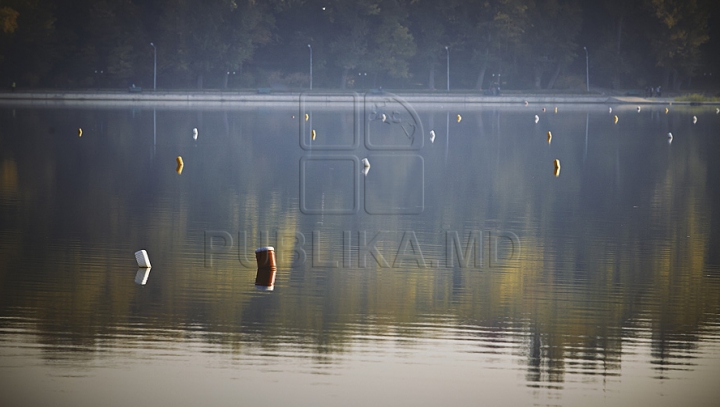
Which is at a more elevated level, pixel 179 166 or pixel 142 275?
pixel 179 166

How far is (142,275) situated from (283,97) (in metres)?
67.5

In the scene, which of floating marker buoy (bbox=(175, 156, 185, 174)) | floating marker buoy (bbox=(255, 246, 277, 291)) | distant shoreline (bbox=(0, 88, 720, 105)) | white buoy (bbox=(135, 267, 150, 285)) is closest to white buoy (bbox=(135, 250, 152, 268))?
white buoy (bbox=(135, 267, 150, 285))

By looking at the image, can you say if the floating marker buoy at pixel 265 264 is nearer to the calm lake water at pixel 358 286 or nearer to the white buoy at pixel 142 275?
the calm lake water at pixel 358 286

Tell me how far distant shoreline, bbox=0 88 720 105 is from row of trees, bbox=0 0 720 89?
294 inches

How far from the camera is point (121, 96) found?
7262 centimetres

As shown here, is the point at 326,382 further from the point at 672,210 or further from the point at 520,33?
the point at 520,33

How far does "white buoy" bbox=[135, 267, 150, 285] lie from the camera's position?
1109cm

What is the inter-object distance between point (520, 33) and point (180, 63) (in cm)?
3137

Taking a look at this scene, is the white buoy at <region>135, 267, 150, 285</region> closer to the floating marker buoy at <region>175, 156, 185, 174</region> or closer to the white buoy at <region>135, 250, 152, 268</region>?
the white buoy at <region>135, 250, 152, 268</region>

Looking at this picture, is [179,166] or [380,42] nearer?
[179,166]

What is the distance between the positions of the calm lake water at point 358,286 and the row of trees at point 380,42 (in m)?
64.4

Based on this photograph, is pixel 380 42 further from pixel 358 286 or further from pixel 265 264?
pixel 358 286

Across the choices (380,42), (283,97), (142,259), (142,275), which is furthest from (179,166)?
(380,42)

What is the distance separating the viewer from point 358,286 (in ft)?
36.5
